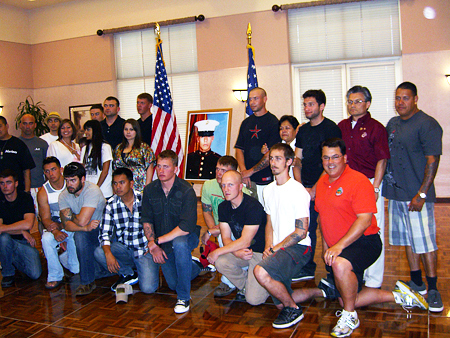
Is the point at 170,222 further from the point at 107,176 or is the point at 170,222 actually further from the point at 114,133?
the point at 114,133

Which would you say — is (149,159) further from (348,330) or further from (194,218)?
(348,330)

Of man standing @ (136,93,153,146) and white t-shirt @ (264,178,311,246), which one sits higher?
man standing @ (136,93,153,146)

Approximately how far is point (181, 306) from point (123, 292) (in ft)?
2.04

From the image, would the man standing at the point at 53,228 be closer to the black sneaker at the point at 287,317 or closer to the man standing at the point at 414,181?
the black sneaker at the point at 287,317

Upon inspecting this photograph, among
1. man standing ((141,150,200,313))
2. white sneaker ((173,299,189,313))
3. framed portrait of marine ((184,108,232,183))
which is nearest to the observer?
white sneaker ((173,299,189,313))

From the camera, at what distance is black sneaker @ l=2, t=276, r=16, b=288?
4189mm

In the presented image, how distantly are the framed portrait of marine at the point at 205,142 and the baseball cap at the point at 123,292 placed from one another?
3947 millimetres

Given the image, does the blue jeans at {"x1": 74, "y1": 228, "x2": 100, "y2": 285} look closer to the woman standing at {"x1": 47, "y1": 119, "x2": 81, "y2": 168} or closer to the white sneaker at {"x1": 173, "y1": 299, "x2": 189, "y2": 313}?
the white sneaker at {"x1": 173, "y1": 299, "x2": 189, "y2": 313}

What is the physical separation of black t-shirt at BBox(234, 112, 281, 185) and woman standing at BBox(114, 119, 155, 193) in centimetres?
109

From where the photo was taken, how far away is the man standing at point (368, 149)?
132 inches

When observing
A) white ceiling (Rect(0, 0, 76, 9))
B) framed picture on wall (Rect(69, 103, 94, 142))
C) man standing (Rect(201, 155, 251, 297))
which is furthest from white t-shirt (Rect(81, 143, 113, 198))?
white ceiling (Rect(0, 0, 76, 9))

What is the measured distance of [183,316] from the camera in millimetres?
3275

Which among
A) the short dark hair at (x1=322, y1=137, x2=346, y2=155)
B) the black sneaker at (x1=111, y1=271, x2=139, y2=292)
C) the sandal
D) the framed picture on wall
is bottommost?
the sandal

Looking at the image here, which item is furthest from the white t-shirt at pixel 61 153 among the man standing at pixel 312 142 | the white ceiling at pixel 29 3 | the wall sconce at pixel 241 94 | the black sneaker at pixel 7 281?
the white ceiling at pixel 29 3
